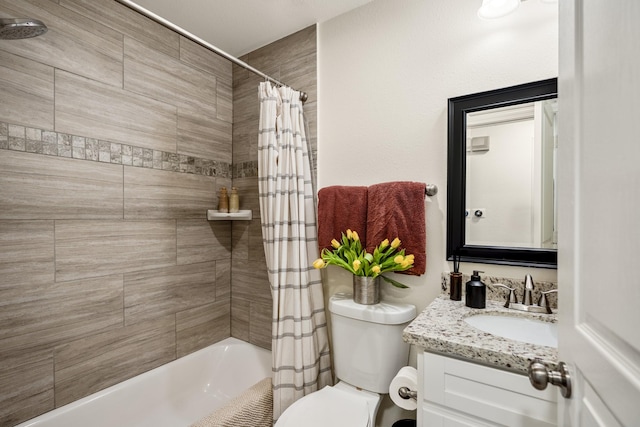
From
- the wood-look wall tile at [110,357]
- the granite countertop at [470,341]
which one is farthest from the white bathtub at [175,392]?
the granite countertop at [470,341]

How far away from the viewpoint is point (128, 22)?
5.74 feet

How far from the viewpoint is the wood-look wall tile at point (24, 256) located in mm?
1351

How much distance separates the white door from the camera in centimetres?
41

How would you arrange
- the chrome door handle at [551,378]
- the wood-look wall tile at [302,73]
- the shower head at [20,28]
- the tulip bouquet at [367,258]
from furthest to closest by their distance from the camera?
the wood-look wall tile at [302,73] → the tulip bouquet at [367,258] → the shower head at [20,28] → the chrome door handle at [551,378]

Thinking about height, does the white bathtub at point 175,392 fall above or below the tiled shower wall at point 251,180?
below

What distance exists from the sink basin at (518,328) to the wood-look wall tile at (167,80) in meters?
2.04

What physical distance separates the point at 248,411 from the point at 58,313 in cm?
104

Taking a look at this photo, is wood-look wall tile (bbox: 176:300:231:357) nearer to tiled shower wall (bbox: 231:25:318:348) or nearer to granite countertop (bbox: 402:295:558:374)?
tiled shower wall (bbox: 231:25:318:348)

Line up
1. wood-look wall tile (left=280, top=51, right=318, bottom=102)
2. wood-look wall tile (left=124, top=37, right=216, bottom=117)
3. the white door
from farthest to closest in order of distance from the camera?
wood-look wall tile (left=280, top=51, right=318, bottom=102) < wood-look wall tile (left=124, top=37, right=216, bottom=117) < the white door

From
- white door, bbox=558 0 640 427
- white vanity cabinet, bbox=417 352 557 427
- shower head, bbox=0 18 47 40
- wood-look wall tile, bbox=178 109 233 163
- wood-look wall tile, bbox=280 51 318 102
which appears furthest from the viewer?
wood-look wall tile, bbox=178 109 233 163

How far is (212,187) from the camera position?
7.29 feet

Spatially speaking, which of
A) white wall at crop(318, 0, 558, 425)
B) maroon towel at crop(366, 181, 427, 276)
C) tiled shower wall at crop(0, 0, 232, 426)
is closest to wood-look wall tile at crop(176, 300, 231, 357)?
tiled shower wall at crop(0, 0, 232, 426)

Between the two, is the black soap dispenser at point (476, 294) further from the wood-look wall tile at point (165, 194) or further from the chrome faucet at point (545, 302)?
the wood-look wall tile at point (165, 194)

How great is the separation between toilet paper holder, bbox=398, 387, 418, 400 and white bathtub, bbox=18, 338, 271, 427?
1063mm
